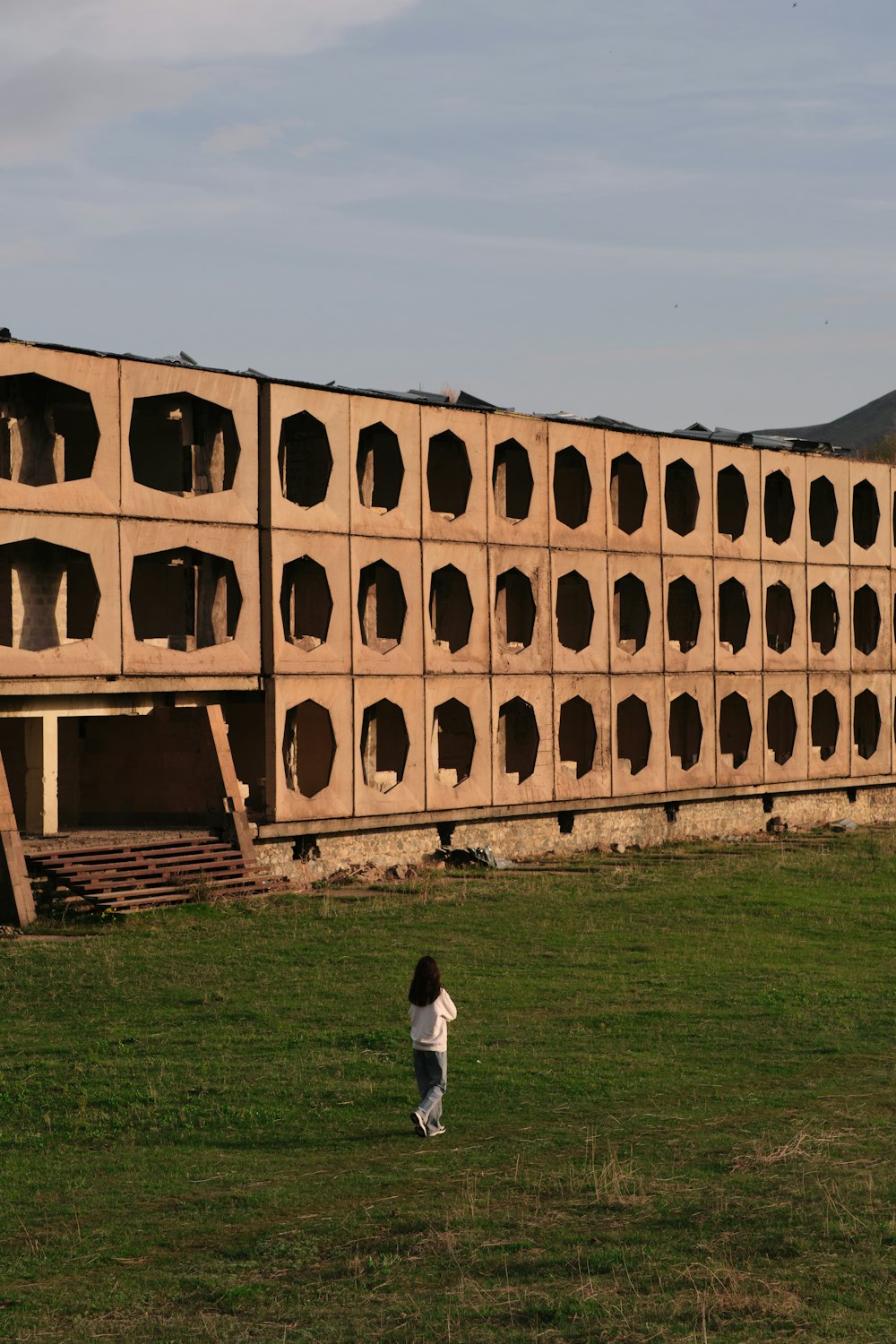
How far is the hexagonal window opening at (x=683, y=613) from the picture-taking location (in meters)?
46.6

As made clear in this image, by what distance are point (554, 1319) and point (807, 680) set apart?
4165cm

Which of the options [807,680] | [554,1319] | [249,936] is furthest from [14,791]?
[554,1319]

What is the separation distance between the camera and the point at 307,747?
3781 cm

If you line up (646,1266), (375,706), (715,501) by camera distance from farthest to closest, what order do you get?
1. (715,501)
2. (375,706)
3. (646,1266)

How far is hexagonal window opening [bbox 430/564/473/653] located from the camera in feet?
135

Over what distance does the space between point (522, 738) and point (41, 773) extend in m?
13.1

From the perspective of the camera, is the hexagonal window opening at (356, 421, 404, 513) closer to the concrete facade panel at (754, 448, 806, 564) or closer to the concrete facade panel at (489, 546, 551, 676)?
the concrete facade panel at (489, 546, 551, 676)

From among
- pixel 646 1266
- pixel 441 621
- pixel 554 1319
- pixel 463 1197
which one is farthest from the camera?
pixel 441 621

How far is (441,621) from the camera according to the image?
4253cm

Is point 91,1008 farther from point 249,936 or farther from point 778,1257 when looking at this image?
point 778,1257

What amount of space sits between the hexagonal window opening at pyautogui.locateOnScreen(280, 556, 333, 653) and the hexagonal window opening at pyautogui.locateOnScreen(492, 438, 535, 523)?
5606 mm

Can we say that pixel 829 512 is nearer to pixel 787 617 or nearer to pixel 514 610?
pixel 787 617

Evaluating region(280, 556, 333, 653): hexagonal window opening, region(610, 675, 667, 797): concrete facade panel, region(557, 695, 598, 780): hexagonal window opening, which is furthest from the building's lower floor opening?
region(610, 675, 667, 797): concrete facade panel

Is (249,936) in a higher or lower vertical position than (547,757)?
lower
